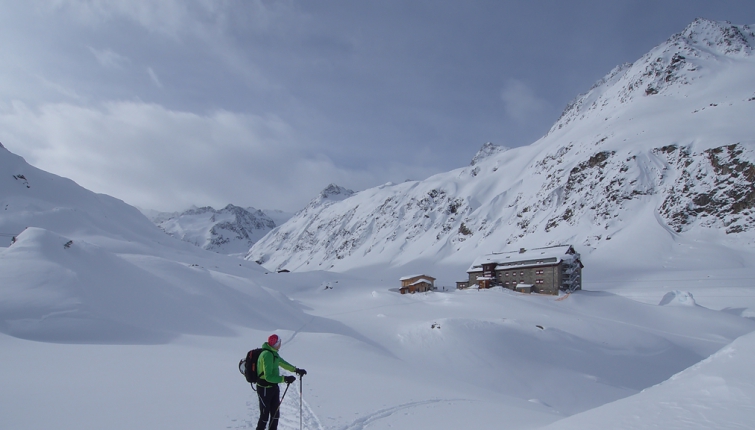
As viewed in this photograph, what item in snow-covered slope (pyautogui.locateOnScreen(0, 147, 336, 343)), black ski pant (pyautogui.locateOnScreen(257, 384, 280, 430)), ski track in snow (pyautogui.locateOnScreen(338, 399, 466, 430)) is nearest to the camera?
black ski pant (pyautogui.locateOnScreen(257, 384, 280, 430))

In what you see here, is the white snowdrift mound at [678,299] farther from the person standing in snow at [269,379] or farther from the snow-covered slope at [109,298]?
the person standing in snow at [269,379]

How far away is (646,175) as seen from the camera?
81938 mm

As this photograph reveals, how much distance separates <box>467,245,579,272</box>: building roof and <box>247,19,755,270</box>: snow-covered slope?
756 inches

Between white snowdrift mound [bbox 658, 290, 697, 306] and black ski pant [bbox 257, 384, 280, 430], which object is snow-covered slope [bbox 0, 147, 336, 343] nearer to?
black ski pant [bbox 257, 384, 280, 430]

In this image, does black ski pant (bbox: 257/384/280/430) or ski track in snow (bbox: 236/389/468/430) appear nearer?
black ski pant (bbox: 257/384/280/430)

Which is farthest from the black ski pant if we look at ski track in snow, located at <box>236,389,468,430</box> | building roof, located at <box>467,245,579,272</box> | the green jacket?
building roof, located at <box>467,245,579,272</box>

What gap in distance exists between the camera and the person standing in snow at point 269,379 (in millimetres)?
7016


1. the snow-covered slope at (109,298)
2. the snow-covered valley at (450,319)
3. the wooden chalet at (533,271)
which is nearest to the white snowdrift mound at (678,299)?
the snow-covered valley at (450,319)

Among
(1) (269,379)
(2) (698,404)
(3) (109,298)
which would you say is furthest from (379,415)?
(3) (109,298)

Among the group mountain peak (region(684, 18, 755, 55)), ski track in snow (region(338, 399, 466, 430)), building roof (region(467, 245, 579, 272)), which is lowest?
ski track in snow (region(338, 399, 466, 430))

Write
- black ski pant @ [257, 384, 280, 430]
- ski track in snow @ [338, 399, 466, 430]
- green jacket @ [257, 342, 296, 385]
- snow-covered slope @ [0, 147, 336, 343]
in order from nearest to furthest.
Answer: green jacket @ [257, 342, 296, 385] < black ski pant @ [257, 384, 280, 430] < ski track in snow @ [338, 399, 466, 430] < snow-covered slope @ [0, 147, 336, 343]

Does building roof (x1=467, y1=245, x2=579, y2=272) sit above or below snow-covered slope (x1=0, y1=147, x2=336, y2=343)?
above

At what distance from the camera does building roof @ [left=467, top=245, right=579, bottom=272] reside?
51.6 metres

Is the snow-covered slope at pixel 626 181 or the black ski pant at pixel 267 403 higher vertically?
the snow-covered slope at pixel 626 181
